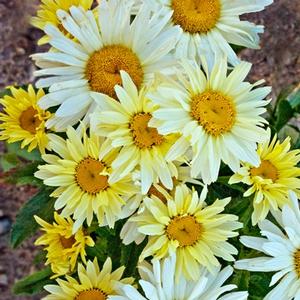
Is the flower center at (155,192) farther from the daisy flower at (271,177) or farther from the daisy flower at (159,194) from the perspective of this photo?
the daisy flower at (271,177)

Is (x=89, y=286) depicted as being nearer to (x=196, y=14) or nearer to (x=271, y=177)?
(x=271, y=177)

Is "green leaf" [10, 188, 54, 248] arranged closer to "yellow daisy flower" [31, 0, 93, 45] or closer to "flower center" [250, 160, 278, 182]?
"yellow daisy flower" [31, 0, 93, 45]

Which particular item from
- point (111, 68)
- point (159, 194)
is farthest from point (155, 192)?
point (111, 68)

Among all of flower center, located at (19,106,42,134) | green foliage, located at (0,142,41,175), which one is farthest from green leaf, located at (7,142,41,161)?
flower center, located at (19,106,42,134)

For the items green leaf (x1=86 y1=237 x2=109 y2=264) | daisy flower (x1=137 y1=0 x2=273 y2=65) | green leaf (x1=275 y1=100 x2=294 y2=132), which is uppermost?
daisy flower (x1=137 y1=0 x2=273 y2=65)

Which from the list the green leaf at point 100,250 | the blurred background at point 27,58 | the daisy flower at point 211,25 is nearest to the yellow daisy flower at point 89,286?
the green leaf at point 100,250

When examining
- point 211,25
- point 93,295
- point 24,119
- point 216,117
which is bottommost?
point 93,295
